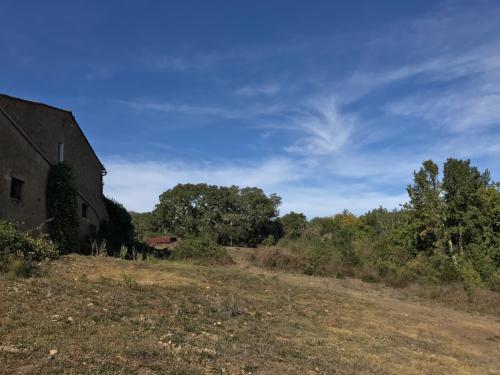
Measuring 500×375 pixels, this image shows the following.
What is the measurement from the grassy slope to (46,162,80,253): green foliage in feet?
10.0

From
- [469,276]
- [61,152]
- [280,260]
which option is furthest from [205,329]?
[469,276]

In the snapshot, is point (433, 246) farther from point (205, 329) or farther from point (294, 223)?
point (294, 223)

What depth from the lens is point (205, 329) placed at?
8.72 meters

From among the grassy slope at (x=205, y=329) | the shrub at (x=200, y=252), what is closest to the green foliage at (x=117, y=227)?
the shrub at (x=200, y=252)

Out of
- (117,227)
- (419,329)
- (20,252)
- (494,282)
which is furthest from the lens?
(117,227)

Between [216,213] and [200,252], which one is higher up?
[216,213]

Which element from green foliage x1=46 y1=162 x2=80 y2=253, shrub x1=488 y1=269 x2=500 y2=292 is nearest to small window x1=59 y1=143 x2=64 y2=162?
green foliage x1=46 y1=162 x2=80 y2=253

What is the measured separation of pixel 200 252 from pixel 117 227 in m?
9.81

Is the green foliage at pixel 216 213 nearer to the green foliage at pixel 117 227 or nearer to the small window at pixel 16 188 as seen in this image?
the green foliage at pixel 117 227

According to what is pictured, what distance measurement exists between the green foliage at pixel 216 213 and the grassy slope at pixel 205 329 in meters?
46.3

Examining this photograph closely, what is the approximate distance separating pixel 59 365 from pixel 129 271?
9812 mm

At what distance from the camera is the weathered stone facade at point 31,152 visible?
49.5ft

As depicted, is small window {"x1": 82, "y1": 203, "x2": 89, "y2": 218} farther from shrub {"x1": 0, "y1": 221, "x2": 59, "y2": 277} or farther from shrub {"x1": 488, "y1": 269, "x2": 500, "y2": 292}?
shrub {"x1": 488, "y1": 269, "x2": 500, "y2": 292}

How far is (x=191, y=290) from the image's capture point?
13305mm
